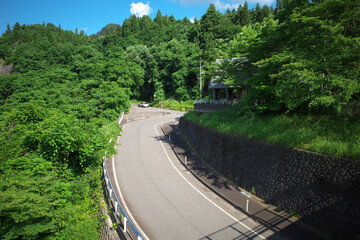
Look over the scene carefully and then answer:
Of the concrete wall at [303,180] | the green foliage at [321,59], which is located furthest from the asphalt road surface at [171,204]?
the green foliage at [321,59]

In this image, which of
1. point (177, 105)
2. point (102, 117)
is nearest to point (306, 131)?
point (102, 117)

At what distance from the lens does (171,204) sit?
1179 centimetres

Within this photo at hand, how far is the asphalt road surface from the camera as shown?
946 cm

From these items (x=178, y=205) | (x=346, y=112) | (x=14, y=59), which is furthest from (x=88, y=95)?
(x=14, y=59)

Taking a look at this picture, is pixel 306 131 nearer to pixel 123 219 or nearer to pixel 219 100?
pixel 123 219

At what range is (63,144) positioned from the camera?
1352 cm

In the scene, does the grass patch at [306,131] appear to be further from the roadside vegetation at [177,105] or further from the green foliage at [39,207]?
the roadside vegetation at [177,105]

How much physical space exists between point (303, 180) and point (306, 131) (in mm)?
2662

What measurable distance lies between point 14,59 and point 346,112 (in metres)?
78.8

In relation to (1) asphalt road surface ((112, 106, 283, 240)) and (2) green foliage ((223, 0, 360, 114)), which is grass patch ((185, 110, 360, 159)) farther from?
(1) asphalt road surface ((112, 106, 283, 240))

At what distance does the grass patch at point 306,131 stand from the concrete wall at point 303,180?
0.41 m

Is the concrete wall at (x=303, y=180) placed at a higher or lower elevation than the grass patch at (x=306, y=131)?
lower

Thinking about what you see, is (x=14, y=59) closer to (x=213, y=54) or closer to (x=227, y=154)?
(x=213, y=54)

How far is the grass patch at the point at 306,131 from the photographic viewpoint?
9023 millimetres
